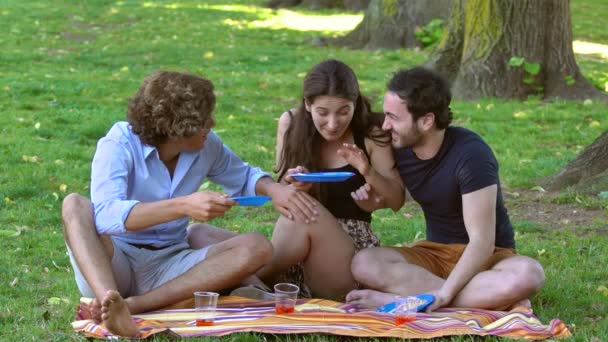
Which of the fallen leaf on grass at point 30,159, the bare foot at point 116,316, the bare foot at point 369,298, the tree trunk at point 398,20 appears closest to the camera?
the bare foot at point 116,316

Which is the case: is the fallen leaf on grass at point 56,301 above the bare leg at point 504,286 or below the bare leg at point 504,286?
below

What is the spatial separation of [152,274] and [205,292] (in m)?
0.29

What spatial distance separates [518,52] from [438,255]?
18.8 feet

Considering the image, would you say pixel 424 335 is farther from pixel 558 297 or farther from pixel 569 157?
pixel 569 157

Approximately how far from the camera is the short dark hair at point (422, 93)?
14.2ft

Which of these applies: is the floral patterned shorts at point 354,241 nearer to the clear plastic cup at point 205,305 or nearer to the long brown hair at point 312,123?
the long brown hair at point 312,123

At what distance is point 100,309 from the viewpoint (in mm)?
3850

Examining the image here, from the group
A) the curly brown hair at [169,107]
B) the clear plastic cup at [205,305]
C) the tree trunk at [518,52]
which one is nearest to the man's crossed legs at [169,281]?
the clear plastic cup at [205,305]

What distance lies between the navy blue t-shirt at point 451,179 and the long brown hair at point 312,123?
8.9 inches

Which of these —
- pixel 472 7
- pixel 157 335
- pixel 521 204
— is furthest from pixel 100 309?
pixel 472 7

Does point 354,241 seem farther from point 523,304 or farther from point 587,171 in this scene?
point 587,171

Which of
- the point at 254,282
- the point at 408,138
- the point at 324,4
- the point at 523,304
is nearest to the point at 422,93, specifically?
the point at 408,138

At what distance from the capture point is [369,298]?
4.42 metres

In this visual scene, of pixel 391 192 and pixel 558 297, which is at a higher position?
pixel 391 192
